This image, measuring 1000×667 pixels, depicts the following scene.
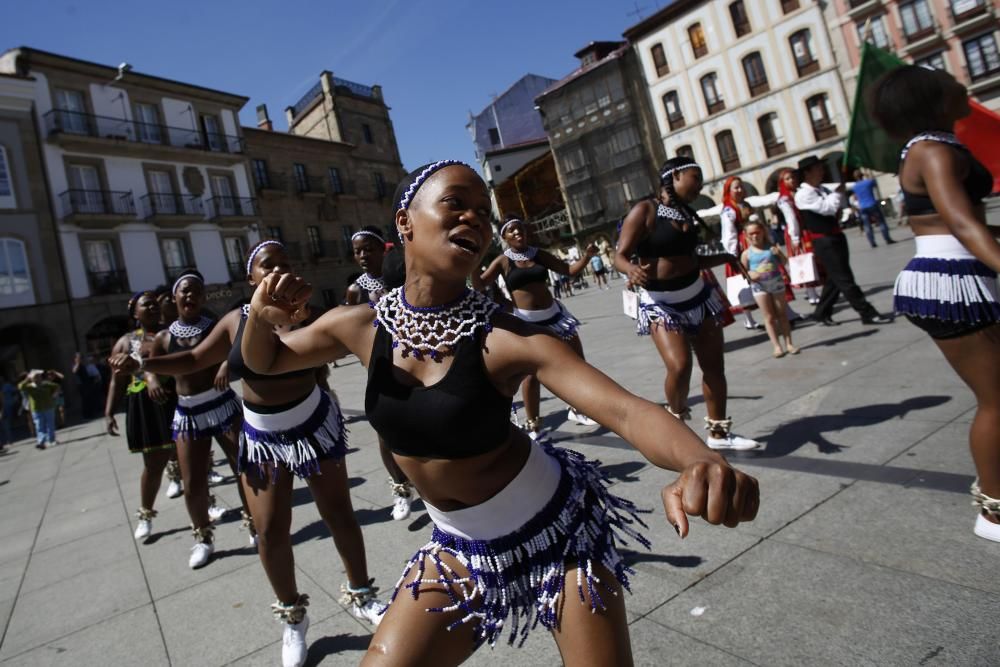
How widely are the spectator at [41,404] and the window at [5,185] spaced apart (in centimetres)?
1243

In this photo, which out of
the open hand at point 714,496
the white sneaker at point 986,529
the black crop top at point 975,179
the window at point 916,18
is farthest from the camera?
the window at point 916,18

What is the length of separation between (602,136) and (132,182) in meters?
27.2

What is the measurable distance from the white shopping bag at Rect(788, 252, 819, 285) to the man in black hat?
0.58 ft

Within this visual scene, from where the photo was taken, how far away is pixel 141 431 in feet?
16.8

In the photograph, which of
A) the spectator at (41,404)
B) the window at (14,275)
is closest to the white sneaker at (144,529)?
the spectator at (41,404)

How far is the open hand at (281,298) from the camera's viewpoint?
1855 millimetres

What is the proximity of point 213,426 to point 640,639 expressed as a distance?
3337 mm

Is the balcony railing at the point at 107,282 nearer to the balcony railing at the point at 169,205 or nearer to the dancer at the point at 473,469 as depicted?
the balcony railing at the point at 169,205

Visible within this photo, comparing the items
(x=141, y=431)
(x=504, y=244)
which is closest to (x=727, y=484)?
Answer: (x=504, y=244)

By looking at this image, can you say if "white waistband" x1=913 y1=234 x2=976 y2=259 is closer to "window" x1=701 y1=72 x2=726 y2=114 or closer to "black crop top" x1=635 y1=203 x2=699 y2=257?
"black crop top" x1=635 y1=203 x2=699 y2=257

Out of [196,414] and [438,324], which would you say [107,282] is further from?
[438,324]

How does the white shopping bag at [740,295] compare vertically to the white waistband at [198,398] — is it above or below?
below

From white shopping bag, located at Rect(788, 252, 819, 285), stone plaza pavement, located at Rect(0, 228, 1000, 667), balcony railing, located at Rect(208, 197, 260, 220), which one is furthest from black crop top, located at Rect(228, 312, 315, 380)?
balcony railing, located at Rect(208, 197, 260, 220)

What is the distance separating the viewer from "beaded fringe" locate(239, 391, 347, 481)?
2.91m
